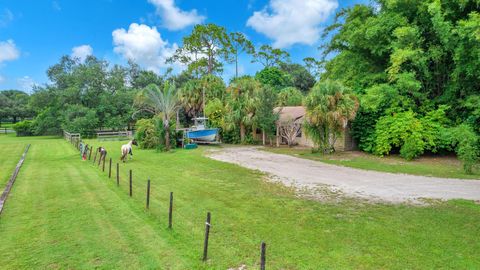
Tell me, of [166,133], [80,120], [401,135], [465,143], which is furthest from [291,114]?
[80,120]

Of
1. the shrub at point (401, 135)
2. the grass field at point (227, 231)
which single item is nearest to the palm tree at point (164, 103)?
the grass field at point (227, 231)

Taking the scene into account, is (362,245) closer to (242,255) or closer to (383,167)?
(242,255)

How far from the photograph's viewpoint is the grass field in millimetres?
4258

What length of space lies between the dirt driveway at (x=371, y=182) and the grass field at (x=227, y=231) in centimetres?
96

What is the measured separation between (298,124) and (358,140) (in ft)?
14.1

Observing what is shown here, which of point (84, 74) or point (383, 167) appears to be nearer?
point (383, 167)

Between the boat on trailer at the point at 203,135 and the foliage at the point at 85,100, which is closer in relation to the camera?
the boat on trailer at the point at 203,135

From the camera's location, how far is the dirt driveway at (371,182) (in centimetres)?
780

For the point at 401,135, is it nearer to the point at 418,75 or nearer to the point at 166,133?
the point at 418,75

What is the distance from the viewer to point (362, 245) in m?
4.71

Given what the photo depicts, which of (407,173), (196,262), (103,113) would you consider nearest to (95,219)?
(196,262)

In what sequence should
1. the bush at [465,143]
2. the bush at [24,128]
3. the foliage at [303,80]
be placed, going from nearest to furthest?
the bush at [465,143] → the bush at [24,128] → the foliage at [303,80]

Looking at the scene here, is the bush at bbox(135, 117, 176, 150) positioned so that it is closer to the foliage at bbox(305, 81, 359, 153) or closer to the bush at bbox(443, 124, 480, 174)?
the foliage at bbox(305, 81, 359, 153)

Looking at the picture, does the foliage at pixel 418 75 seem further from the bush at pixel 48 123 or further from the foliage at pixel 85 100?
the bush at pixel 48 123
